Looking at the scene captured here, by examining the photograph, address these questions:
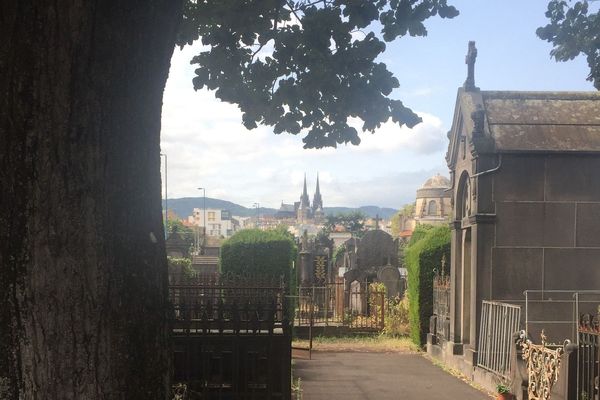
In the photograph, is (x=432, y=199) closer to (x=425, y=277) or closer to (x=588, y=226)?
(x=425, y=277)

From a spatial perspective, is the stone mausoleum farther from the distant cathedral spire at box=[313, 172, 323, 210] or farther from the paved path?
the distant cathedral spire at box=[313, 172, 323, 210]

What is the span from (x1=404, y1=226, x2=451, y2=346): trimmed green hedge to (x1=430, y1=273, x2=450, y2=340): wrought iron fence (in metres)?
0.65

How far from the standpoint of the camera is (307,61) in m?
6.63

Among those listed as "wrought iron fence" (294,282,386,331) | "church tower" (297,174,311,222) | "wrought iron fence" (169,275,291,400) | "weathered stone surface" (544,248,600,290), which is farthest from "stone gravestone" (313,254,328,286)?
"church tower" (297,174,311,222)

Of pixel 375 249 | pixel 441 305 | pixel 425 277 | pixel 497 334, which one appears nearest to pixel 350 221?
pixel 375 249

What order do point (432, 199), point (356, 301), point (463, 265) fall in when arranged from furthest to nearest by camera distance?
1. point (432, 199)
2. point (356, 301)
3. point (463, 265)

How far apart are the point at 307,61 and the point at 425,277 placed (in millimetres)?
10418

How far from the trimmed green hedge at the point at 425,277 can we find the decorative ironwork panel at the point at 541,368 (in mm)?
7001

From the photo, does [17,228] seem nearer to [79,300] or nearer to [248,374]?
[79,300]

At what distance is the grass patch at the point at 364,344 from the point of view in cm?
1614

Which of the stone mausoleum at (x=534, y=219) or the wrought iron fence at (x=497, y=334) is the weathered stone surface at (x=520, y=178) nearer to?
the stone mausoleum at (x=534, y=219)

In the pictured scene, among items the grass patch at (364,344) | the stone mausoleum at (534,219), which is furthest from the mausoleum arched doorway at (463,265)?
the grass patch at (364,344)

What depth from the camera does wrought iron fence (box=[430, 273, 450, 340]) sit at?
45.8 feet

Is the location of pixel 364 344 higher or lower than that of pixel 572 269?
lower
